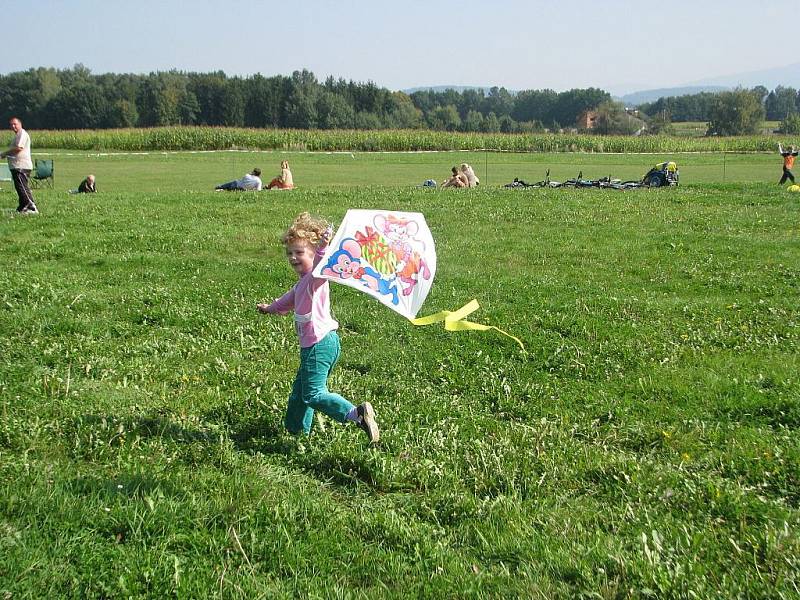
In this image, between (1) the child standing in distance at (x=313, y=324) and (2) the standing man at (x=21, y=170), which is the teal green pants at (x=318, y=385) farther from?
(2) the standing man at (x=21, y=170)

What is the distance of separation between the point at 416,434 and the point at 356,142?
→ 6023cm

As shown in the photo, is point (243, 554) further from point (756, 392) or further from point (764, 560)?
point (756, 392)

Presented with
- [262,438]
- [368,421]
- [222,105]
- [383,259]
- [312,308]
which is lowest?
[262,438]

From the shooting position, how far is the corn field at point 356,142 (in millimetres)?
62031

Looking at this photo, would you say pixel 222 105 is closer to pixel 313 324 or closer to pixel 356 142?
pixel 356 142

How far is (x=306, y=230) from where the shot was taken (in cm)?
605

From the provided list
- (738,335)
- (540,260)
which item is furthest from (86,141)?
(738,335)

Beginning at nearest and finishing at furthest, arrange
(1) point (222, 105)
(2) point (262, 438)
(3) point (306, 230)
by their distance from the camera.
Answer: (3) point (306, 230) → (2) point (262, 438) → (1) point (222, 105)

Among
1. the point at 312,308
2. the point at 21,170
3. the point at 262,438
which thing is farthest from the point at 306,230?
the point at 21,170

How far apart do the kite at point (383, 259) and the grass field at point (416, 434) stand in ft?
4.46

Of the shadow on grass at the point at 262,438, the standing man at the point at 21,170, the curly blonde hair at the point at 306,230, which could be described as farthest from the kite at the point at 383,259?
the standing man at the point at 21,170

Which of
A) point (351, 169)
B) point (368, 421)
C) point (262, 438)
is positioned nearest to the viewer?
point (368, 421)

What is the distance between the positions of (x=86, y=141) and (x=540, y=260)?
57347 mm

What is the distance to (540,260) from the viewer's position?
13.2 metres
